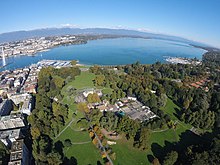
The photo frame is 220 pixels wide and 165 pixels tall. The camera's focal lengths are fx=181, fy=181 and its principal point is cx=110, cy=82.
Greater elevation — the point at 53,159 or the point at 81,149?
the point at 53,159

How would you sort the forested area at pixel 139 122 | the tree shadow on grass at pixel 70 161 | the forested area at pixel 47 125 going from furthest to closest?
the tree shadow on grass at pixel 70 161 → the forested area at pixel 139 122 → the forested area at pixel 47 125

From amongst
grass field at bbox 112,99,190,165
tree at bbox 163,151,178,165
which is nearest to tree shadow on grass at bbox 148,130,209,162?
grass field at bbox 112,99,190,165

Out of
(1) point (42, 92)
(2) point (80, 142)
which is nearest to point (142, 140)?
(2) point (80, 142)

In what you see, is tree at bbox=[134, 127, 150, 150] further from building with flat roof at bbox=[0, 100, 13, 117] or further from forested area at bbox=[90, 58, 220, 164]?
building with flat roof at bbox=[0, 100, 13, 117]

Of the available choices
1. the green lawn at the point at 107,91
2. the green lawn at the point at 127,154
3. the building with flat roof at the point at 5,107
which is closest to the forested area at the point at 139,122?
the green lawn at the point at 127,154

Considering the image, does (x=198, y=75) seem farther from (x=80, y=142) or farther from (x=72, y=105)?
(x=80, y=142)

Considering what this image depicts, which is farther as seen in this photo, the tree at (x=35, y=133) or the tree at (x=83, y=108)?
the tree at (x=83, y=108)

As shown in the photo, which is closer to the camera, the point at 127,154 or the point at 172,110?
the point at 127,154

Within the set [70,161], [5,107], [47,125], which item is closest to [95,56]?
[5,107]

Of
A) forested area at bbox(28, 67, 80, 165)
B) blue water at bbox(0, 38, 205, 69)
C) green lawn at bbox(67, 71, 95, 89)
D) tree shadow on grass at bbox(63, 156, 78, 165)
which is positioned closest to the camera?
forested area at bbox(28, 67, 80, 165)

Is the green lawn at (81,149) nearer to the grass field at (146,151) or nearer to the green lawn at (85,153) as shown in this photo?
the green lawn at (85,153)

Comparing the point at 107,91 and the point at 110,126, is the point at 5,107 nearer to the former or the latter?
the point at 110,126
